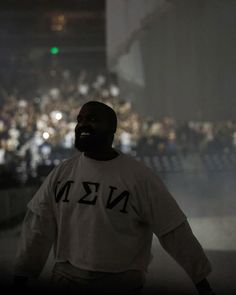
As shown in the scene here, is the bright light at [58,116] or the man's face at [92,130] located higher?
the man's face at [92,130]

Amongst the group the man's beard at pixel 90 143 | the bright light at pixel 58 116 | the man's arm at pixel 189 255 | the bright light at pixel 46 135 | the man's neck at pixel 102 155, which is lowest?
the bright light at pixel 46 135

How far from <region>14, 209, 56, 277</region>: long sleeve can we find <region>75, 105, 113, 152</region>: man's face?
42cm

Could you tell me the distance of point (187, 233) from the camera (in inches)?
100.0

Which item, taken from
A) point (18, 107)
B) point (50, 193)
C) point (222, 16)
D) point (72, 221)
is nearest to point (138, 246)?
point (72, 221)

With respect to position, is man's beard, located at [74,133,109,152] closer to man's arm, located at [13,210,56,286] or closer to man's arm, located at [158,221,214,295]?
man's arm, located at [13,210,56,286]

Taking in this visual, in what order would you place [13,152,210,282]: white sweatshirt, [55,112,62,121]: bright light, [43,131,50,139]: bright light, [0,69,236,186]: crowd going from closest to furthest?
[13,152,210,282]: white sweatshirt < [0,69,236,186]: crowd < [43,131,50,139]: bright light < [55,112,62,121]: bright light

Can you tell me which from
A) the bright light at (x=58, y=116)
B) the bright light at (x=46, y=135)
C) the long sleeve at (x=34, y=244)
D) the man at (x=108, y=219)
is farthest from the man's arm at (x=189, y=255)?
the bright light at (x=58, y=116)

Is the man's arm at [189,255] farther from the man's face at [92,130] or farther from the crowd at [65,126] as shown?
the crowd at [65,126]

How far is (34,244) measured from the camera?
2.69m

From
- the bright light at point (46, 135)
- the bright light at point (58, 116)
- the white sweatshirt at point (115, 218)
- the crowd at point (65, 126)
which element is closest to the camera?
the white sweatshirt at point (115, 218)

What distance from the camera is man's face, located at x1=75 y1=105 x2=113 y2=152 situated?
2.54 metres

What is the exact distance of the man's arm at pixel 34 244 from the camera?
8.78ft

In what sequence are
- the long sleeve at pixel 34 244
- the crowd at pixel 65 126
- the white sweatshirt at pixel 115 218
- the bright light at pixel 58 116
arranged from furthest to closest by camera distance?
the bright light at pixel 58 116 < the crowd at pixel 65 126 < the long sleeve at pixel 34 244 < the white sweatshirt at pixel 115 218

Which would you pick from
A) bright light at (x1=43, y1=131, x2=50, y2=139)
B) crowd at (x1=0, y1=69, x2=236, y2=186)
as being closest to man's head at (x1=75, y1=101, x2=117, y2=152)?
crowd at (x1=0, y1=69, x2=236, y2=186)
